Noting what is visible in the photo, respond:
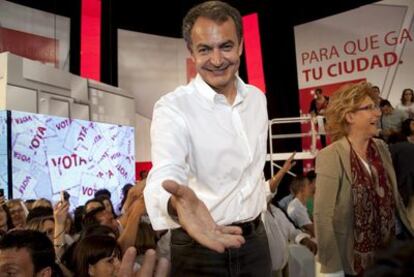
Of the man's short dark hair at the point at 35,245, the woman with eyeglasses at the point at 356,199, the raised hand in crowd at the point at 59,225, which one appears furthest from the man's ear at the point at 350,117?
the raised hand in crowd at the point at 59,225

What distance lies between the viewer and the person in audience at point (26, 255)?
167cm

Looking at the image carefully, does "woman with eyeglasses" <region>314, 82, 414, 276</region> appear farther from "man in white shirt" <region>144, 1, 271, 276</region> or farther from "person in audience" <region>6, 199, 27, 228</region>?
"person in audience" <region>6, 199, 27, 228</region>

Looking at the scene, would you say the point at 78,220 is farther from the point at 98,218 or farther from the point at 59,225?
the point at 59,225

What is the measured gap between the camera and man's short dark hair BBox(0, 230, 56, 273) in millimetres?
1722

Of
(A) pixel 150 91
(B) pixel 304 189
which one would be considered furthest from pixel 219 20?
(A) pixel 150 91

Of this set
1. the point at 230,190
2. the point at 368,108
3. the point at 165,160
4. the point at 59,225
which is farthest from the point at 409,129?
the point at 165,160

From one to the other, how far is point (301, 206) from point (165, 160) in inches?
136

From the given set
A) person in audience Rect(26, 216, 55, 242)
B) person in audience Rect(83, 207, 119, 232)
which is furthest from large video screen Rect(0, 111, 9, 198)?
person in audience Rect(26, 216, 55, 242)

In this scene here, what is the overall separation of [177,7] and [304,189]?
19.1ft

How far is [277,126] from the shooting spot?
7602 millimetres

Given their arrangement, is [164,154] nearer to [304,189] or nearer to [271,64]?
[304,189]

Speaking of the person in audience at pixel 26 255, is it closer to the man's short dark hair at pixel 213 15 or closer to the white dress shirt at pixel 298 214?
the man's short dark hair at pixel 213 15

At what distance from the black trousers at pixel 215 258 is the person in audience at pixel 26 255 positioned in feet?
2.65

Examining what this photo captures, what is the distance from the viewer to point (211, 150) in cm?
106
